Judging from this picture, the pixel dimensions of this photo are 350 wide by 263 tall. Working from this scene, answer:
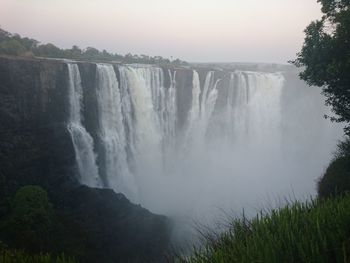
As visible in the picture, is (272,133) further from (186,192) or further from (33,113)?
(33,113)

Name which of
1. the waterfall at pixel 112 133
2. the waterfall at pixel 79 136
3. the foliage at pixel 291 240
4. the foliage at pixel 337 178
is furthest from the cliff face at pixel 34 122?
the foliage at pixel 291 240

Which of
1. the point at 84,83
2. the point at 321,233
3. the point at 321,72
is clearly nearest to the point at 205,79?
the point at 84,83

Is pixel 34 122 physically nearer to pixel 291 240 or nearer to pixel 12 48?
pixel 12 48

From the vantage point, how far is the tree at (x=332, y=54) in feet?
47.6

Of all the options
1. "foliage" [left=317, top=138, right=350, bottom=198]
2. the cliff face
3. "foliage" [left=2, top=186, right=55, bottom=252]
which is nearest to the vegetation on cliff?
"foliage" [left=317, top=138, right=350, bottom=198]

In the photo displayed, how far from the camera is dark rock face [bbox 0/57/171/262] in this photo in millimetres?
23578

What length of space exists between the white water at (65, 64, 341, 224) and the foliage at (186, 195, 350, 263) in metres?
24.8

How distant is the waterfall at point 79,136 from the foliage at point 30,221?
8.27 m

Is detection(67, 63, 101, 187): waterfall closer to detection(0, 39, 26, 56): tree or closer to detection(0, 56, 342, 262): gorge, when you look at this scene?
detection(0, 56, 342, 262): gorge

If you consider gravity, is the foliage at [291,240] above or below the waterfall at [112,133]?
above

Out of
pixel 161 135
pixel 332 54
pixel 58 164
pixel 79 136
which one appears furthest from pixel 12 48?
pixel 332 54

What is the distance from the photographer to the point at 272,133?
51719 millimetres

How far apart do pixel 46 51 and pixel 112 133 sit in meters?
17.1

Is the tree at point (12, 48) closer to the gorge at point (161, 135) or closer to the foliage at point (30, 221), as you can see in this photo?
the gorge at point (161, 135)
